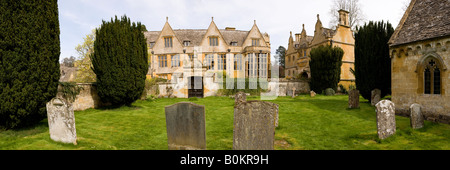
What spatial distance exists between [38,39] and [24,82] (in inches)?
64.3

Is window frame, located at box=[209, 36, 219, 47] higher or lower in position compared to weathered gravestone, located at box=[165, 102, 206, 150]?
higher

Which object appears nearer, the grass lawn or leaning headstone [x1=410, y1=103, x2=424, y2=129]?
the grass lawn

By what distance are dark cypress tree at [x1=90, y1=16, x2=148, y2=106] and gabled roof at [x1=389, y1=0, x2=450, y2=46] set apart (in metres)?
15.4

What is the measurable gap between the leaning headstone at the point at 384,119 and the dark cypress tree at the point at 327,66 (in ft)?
54.7

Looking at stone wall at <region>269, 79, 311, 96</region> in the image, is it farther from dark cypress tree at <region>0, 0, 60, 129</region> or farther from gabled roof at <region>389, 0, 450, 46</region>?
dark cypress tree at <region>0, 0, 60, 129</region>

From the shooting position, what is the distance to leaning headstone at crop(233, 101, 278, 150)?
16.6ft

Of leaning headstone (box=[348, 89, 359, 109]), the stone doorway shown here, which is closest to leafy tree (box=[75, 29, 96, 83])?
the stone doorway

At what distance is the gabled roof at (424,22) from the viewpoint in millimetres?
8781

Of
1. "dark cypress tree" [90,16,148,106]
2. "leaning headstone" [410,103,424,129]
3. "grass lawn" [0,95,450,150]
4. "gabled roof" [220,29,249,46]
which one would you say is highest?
"gabled roof" [220,29,249,46]

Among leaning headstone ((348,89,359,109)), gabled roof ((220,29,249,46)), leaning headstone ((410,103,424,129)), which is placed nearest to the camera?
leaning headstone ((410,103,424,129))

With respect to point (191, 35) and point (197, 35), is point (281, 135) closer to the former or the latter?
point (197, 35)

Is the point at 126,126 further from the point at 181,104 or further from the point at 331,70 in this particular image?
the point at 331,70
